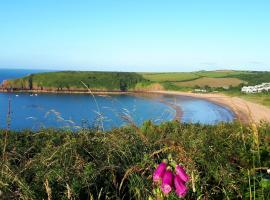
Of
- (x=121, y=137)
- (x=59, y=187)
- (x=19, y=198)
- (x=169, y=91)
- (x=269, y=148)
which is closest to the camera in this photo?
(x=19, y=198)

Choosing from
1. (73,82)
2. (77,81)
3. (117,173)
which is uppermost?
(117,173)

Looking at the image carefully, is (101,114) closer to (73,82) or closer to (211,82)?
(73,82)

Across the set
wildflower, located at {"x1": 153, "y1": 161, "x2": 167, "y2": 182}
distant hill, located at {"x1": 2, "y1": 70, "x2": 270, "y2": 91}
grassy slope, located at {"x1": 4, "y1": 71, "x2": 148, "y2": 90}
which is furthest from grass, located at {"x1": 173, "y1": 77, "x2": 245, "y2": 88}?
wildflower, located at {"x1": 153, "y1": 161, "x2": 167, "y2": 182}

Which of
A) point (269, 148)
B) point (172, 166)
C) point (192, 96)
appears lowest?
point (192, 96)

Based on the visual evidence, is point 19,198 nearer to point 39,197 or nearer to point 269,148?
point 39,197

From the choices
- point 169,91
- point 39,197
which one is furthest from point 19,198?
point 169,91

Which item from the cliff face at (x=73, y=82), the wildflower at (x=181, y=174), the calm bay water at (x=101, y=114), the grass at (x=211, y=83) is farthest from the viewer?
the grass at (x=211, y=83)

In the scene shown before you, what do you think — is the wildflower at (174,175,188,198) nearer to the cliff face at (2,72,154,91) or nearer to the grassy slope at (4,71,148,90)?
the cliff face at (2,72,154,91)

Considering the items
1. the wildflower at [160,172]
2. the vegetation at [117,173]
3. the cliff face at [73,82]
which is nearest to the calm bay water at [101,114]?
the vegetation at [117,173]

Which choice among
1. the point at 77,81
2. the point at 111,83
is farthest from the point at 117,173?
the point at 77,81

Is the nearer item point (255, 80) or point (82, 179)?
point (82, 179)

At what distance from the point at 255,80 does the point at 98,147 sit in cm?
16314

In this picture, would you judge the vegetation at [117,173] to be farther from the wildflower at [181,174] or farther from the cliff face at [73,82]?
the cliff face at [73,82]

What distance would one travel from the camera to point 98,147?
7.15 meters
